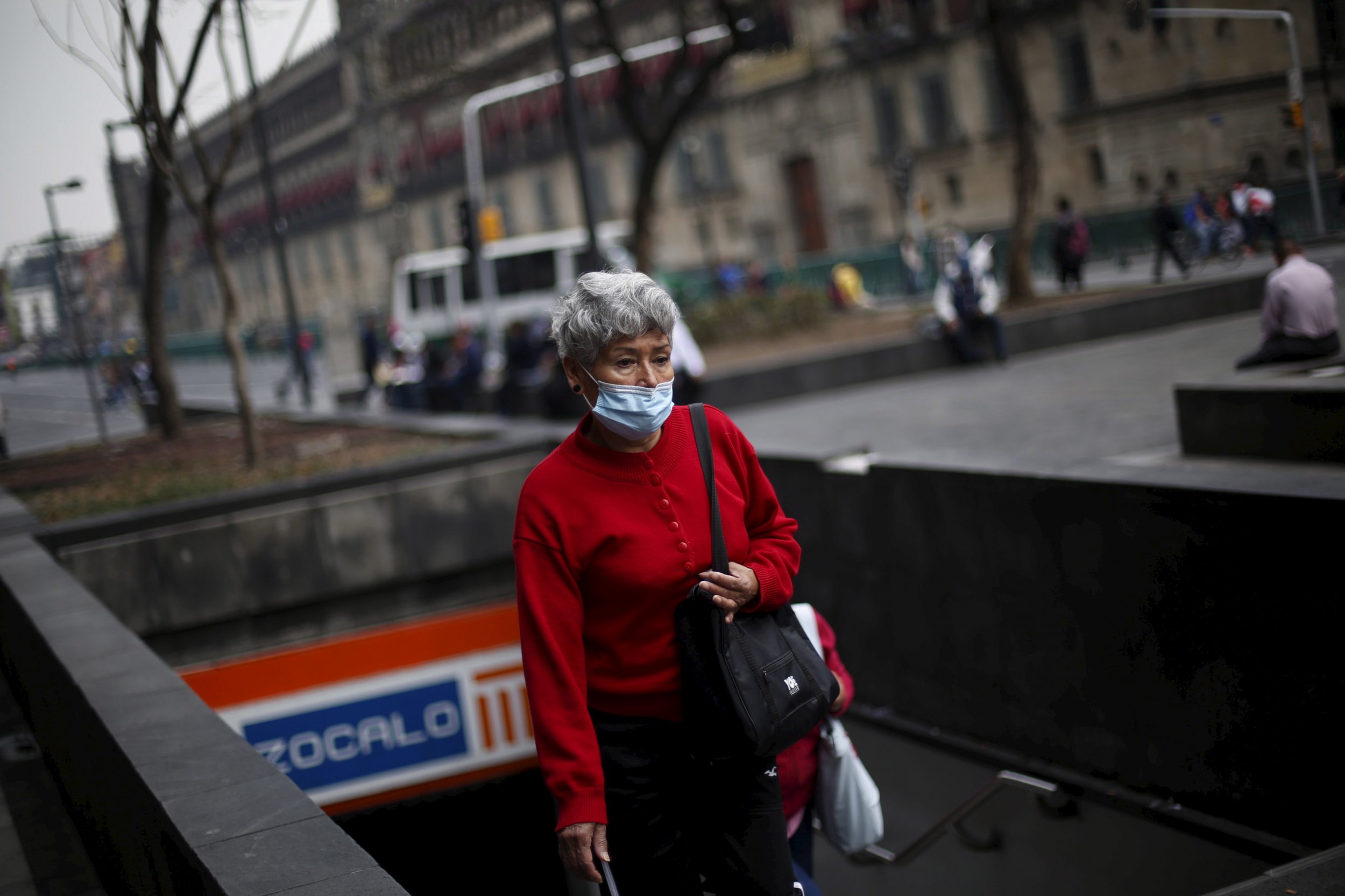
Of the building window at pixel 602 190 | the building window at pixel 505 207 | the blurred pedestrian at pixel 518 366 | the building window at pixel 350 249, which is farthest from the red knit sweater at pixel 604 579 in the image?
the building window at pixel 505 207

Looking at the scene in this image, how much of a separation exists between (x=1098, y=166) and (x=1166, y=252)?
1057mm

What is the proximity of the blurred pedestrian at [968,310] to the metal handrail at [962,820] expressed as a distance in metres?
10.1

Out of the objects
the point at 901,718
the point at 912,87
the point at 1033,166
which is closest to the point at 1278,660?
the point at 901,718

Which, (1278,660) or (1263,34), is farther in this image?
(1263,34)

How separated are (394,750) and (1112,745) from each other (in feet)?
13.7

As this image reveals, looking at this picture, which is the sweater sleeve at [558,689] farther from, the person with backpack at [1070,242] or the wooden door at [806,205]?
the wooden door at [806,205]

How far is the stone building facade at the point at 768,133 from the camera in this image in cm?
852

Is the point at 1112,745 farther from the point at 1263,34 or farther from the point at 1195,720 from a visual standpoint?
the point at 1263,34

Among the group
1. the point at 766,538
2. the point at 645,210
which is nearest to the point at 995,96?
the point at 645,210

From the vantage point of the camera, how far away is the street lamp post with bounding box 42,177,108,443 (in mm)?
14070

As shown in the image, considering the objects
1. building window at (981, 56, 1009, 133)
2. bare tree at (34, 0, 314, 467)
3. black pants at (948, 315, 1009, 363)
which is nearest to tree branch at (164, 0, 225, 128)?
bare tree at (34, 0, 314, 467)

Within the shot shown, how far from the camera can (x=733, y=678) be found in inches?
105

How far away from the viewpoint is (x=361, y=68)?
2500 centimetres

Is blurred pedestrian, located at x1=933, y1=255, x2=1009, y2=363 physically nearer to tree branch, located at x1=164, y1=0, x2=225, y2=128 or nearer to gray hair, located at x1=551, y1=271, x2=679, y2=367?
tree branch, located at x1=164, y1=0, x2=225, y2=128
